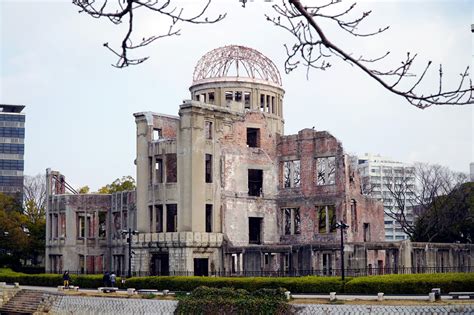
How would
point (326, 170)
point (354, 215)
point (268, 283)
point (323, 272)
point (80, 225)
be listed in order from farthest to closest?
point (326, 170)
point (80, 225)
point (354, 215)
point (323, 272)
point (268, 283)

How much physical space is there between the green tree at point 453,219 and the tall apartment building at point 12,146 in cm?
5131

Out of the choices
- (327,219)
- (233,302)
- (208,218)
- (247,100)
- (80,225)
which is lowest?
(233,302)

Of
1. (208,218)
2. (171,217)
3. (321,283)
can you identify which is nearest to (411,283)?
(321,283)

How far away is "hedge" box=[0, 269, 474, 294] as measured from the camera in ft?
105

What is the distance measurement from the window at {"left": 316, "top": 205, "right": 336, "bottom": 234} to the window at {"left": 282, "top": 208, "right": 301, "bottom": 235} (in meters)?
1.52

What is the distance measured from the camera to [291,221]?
167 feet

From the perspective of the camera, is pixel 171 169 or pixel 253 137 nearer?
pixel 171 169

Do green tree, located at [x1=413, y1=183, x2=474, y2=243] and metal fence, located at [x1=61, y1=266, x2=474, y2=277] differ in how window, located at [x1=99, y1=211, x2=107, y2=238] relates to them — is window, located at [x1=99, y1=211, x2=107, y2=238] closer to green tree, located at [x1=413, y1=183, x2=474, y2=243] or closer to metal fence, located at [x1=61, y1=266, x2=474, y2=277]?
metal fence, located at [x1=61, y1=266, x2=474, y2=277]

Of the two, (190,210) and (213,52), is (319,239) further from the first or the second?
(213,52)

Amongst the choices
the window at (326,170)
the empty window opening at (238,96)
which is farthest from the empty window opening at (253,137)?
the window at (326,170)

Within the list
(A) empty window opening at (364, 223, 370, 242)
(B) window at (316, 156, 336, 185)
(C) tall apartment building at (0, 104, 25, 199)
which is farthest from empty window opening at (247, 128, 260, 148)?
(C) tall apartment building at (0, 104, 25, 199)

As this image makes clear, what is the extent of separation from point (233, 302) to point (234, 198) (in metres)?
18.0

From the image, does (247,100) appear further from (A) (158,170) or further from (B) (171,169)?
(A) (158,170)

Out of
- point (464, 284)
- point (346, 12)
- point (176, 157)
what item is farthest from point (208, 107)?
point (346, 12)
